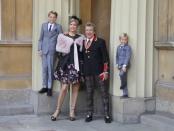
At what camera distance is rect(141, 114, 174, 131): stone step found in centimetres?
831

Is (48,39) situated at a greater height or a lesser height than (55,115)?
greater

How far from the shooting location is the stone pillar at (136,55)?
30.0 ft

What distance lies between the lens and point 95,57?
9.30 m

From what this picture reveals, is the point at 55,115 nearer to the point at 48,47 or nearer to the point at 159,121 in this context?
the point at 48,47

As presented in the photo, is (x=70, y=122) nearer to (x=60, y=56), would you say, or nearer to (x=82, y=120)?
(x=82, y=120)

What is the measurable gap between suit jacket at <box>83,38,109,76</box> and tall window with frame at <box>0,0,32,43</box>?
159 centimetres

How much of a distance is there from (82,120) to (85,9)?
2.56 metres

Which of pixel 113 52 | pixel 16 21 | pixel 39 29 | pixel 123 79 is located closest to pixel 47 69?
pixel 39 29

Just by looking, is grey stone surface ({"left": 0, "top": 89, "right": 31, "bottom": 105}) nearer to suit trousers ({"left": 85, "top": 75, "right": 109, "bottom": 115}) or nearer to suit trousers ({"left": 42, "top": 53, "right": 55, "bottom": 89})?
suit trousers ({"left": 42, "top": 53, "right": 55, "bottom": 89})

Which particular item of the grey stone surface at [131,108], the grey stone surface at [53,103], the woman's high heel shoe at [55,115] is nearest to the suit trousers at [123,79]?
the grey stone surface at [131,108]

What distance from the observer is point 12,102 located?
10.2 m

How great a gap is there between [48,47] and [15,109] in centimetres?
151

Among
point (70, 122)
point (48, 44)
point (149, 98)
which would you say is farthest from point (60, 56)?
point (149, 98)

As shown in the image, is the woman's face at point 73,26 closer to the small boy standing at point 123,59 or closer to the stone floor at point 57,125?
the small boy standing at point 123,59
